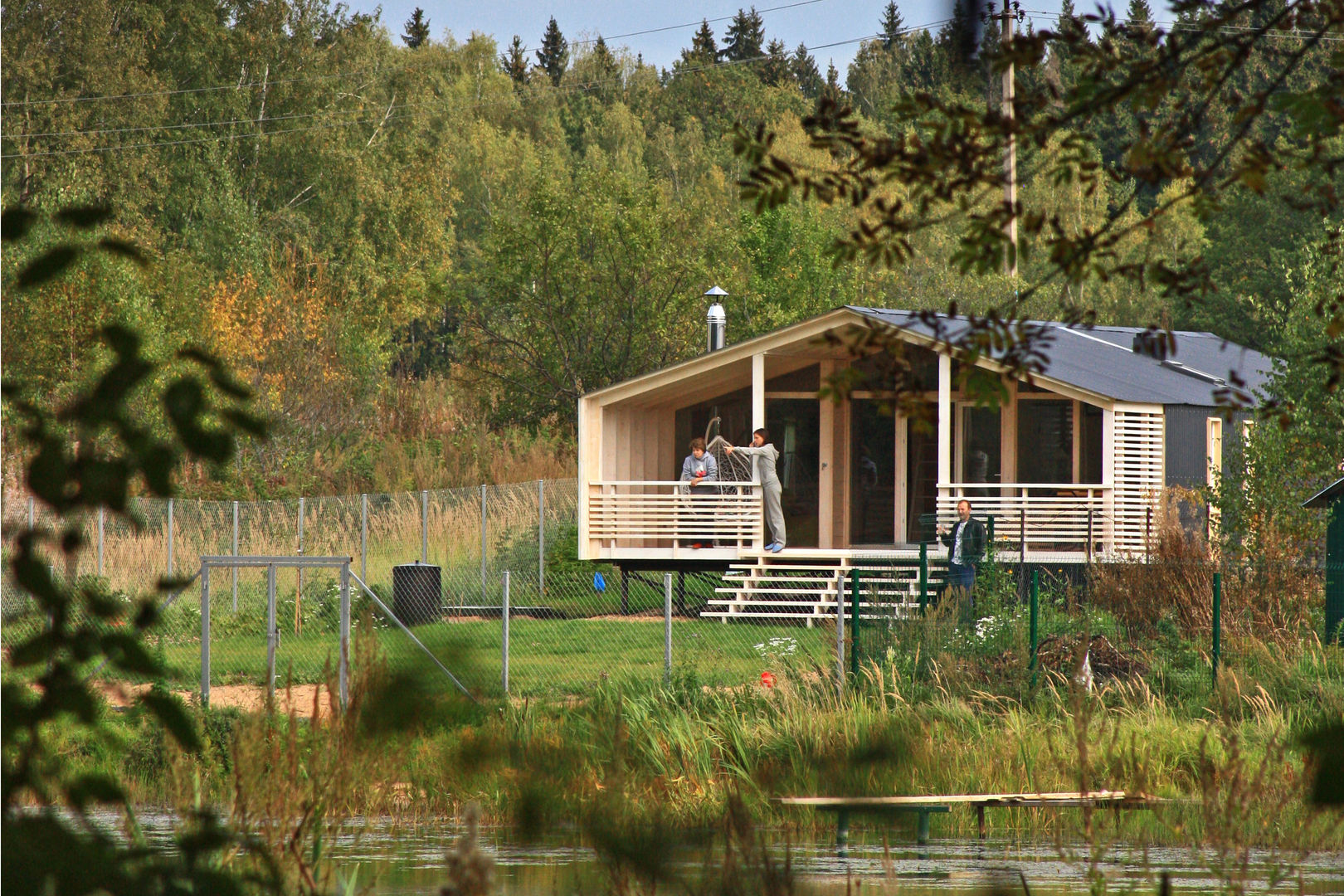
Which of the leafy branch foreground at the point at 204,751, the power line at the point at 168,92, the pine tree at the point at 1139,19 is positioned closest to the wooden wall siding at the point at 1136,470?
the leafy branch foreground at the point at 204,751

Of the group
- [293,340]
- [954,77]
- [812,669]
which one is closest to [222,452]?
[954,77]

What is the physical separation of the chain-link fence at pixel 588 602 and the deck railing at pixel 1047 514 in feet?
1.86

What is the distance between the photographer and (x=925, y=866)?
9695 millimetres

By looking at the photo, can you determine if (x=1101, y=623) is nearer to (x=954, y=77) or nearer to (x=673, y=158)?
(x=954, y=77)

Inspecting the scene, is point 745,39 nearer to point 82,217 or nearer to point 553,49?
point 553,49

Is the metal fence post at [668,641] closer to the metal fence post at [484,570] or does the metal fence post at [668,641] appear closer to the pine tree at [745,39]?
the metal fence post at [484,570]

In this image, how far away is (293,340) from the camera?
34.2 meters

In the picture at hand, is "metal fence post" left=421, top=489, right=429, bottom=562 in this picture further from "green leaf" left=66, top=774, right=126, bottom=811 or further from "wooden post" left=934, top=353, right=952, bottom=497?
"green leaf" left=66, top=774, right=126, bottom=811

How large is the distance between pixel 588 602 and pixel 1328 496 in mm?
10049

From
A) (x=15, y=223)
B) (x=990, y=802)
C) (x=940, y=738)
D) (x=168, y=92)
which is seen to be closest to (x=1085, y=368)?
(x=940, y=738)

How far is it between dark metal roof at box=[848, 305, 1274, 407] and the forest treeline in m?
1.27

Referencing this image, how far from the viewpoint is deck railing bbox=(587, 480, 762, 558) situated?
74.1 ft

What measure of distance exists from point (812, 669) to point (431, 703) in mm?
10868

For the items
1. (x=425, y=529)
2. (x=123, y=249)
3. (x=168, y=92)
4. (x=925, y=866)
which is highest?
(x=168, y=92)
